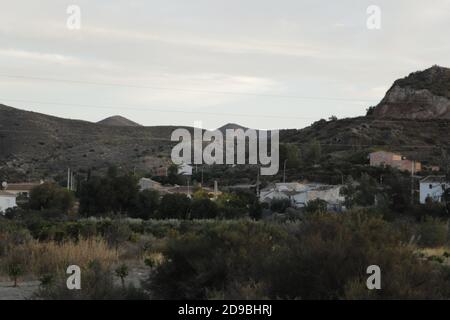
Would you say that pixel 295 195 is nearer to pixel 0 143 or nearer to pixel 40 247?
pixel 0 143

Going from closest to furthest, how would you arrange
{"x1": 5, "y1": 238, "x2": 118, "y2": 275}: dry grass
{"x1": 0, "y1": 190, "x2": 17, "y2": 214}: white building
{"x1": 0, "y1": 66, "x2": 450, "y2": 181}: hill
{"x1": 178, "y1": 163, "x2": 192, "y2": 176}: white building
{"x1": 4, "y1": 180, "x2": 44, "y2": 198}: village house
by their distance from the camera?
{"x1": 5, "y1": 238, "x2": 118, "y2": 275}: dry grass
{"x1": 0, "y1": 190, "x2": 17, "y2": 214}: white building
{"x1": 4, "y1": 180, "x2": 44, "y2": 198}: village house
{"x1": 0, "y1": 66, "x2": 450, "y2": 181}: hill
{"x1": 178, "y1": 163, "x2": 192, "y2": 176}: white building

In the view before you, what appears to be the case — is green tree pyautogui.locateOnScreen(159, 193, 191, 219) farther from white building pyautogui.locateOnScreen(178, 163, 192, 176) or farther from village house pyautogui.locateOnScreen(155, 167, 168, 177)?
village house pyautogui.locateOnScreen(155, 167, 168, 177)

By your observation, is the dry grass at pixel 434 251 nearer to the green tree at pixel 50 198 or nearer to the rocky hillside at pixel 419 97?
the green tree at pixel 50 198

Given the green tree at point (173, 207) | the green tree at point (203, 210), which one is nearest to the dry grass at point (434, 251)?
Result: the green tree at point (203, 210)

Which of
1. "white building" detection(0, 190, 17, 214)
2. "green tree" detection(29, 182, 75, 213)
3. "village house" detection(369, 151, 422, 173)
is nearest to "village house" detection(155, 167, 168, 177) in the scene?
"white building" detection(0, 190, 17, 214)

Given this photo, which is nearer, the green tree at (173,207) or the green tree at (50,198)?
the green tree at (173,207)

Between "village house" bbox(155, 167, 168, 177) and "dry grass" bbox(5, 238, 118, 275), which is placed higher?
"dry grass" bbox(5, 238, 118, 275)

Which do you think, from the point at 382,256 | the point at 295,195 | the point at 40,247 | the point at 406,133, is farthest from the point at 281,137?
the point at 382,256

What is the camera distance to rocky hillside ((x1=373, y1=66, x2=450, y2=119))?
389 feet

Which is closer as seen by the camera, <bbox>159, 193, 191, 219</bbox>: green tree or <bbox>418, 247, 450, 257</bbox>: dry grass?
<bbox>418, 247, 450, 257</bbox>: dry grass

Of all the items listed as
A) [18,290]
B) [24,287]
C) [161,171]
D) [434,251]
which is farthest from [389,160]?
[18,290]

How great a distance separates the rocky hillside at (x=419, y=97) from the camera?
389 feet

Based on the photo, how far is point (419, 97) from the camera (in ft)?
404

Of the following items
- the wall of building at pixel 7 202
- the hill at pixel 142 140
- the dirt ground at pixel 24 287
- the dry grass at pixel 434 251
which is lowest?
the wall of building at pixel 7 202
